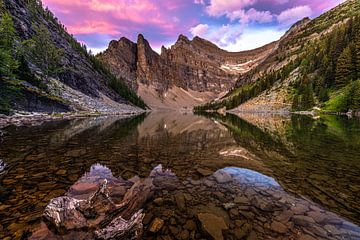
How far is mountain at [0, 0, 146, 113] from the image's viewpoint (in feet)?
125

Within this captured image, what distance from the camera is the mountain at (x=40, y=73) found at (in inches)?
1503

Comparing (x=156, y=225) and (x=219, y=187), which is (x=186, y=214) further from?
(x=219, y=187)

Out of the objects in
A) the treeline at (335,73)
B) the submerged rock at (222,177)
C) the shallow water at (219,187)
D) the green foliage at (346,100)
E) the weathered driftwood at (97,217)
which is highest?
the treeline at (335,73)

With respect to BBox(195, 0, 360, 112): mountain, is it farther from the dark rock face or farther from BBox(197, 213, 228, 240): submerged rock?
the dark rock face

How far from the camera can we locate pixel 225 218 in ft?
21.1

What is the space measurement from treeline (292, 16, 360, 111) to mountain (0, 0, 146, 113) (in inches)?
3594

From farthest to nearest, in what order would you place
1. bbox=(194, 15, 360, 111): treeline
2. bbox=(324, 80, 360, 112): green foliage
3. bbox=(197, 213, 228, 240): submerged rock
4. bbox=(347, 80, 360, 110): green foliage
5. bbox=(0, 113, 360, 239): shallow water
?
bbox=(194, 15, 360, 111): treeline, bbox=(324, 80, 360, 112): green foliage, bbox=(347, 80, 360, 110): green foliage, bbox=(0, 113, 360, 239): shallow water, bbox=(197, 213, 228, 240): submerged rock

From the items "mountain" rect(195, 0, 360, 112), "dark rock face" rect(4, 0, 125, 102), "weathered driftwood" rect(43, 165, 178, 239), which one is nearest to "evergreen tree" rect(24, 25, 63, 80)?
"dark rock face" rect(4, 0, 125, 102)

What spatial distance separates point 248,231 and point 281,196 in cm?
316

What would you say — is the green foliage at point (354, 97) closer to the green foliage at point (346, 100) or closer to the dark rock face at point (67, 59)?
the green foliage at point (346, 100)

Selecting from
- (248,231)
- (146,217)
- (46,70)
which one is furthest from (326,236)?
(46,70)

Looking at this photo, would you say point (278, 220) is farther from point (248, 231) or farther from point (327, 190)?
point (327, 190)

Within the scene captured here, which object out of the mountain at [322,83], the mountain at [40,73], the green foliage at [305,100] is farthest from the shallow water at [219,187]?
the green foliage at [305,100]

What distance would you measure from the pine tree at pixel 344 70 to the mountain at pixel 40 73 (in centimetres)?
10232
